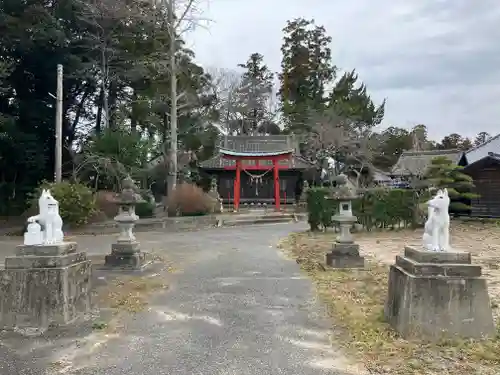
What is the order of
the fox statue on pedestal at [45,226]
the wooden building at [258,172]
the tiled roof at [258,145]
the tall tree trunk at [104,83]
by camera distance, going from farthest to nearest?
the tiled roof at [258,145]
the wooden building at [258,172]
the tall tree trunk at [104,83]
the fox statue on pedestal at [45,226]

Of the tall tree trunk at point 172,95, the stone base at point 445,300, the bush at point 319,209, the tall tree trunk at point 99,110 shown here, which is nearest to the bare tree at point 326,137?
the tall tree trunk at point 172,95

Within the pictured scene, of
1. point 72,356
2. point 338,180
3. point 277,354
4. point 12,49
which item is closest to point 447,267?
point 277,354

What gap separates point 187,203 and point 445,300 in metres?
15.6

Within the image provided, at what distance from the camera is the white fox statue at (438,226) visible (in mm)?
4207

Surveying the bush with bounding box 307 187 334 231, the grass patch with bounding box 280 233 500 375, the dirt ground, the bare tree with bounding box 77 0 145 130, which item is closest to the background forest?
the bare tree with bounding box 77 0 145 130

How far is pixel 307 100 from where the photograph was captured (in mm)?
37531

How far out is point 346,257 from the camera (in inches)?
314

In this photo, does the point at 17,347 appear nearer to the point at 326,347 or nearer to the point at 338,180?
the point at 326,347

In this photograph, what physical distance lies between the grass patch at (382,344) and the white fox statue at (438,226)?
2.91 ft

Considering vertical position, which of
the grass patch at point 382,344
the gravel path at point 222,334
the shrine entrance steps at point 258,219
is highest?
the shrine entrance steps at point 258,219

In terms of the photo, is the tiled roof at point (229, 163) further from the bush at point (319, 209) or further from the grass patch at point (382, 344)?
the grass patch at point (382, 344)

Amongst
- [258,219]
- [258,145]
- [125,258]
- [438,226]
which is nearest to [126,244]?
[125,258]

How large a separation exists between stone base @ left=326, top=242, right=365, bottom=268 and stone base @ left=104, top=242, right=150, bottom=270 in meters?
3.59

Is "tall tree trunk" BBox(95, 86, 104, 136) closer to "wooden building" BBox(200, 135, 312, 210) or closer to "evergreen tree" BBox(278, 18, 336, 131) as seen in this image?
"wooden building" BBox(200, 135, 312, 210)
